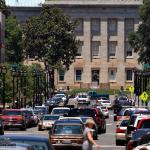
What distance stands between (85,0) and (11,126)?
109 m

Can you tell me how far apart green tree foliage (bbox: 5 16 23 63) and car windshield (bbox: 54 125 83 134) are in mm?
109482

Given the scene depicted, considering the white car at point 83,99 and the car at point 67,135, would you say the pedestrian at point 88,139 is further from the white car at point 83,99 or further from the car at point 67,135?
the white car at point 83,99

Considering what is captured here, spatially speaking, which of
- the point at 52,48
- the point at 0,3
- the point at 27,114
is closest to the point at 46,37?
the point at 52,48

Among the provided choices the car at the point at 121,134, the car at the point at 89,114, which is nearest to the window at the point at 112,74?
the car at the point at 89,114

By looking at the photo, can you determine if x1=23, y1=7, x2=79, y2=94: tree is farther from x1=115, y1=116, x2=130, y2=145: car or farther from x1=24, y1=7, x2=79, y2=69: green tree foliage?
x1=115, y1=116, x2=130, y2=145: car

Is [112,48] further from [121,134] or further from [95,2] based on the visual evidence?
[121,134]

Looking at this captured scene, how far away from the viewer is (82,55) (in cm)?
17050

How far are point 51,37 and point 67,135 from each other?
109028mm

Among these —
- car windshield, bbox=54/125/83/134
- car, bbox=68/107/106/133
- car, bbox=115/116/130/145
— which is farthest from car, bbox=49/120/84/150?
car, bbox=68/107/106/133

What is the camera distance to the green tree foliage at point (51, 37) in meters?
147

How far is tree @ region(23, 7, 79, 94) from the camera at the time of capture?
146750 mm

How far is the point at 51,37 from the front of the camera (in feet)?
484

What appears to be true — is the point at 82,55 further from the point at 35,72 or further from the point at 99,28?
the point at 35,72

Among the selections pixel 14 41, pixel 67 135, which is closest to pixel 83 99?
pixel 14 41
